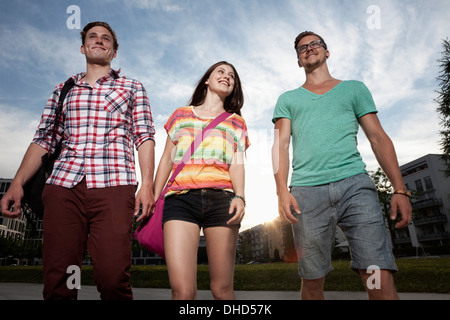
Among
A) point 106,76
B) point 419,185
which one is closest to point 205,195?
point 106,76

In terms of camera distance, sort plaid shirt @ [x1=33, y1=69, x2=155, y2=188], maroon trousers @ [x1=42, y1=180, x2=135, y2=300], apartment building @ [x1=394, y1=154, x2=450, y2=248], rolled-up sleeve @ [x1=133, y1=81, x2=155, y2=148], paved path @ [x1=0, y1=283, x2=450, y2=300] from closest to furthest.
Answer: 1. maroon trousers @ [x1=42, y1=180, x2=135, y2=300]
2. plaid shirt @ [x1=33, y1=69, x2=155, y2=188]
3. rolled-up sleeve @ [x1=133, y1=81, x2=155, y2=148]
4. paved path @ [x1=0, y1=283, x2=450, y2=300]
5. apartment building @ [x1=394, y1=154, x2=450, y2=248]

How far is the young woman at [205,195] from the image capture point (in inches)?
98.6

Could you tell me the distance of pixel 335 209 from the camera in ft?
8.75

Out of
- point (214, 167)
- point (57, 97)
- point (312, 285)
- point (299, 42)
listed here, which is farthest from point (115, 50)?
point (312, 285)

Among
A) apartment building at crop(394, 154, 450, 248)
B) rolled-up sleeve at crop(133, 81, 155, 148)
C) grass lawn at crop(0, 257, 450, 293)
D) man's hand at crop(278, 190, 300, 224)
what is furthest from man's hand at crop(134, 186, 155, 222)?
apartment building at crop(394, 154, 450, 248)

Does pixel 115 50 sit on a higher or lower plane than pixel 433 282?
higher

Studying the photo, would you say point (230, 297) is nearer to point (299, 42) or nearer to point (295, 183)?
point (295, 183)

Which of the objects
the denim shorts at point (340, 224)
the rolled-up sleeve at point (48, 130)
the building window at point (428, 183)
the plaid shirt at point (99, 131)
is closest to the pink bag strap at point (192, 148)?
the plaid shirt at point (99, 131)

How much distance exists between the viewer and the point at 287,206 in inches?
106

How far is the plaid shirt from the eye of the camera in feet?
8.56

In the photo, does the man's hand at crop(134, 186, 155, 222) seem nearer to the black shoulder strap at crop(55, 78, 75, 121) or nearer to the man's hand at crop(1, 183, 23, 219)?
the man's hand at crop(1, 183, 23, 219)

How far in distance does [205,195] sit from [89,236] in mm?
994

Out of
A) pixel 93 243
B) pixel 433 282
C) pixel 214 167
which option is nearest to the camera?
pixel 93 243
